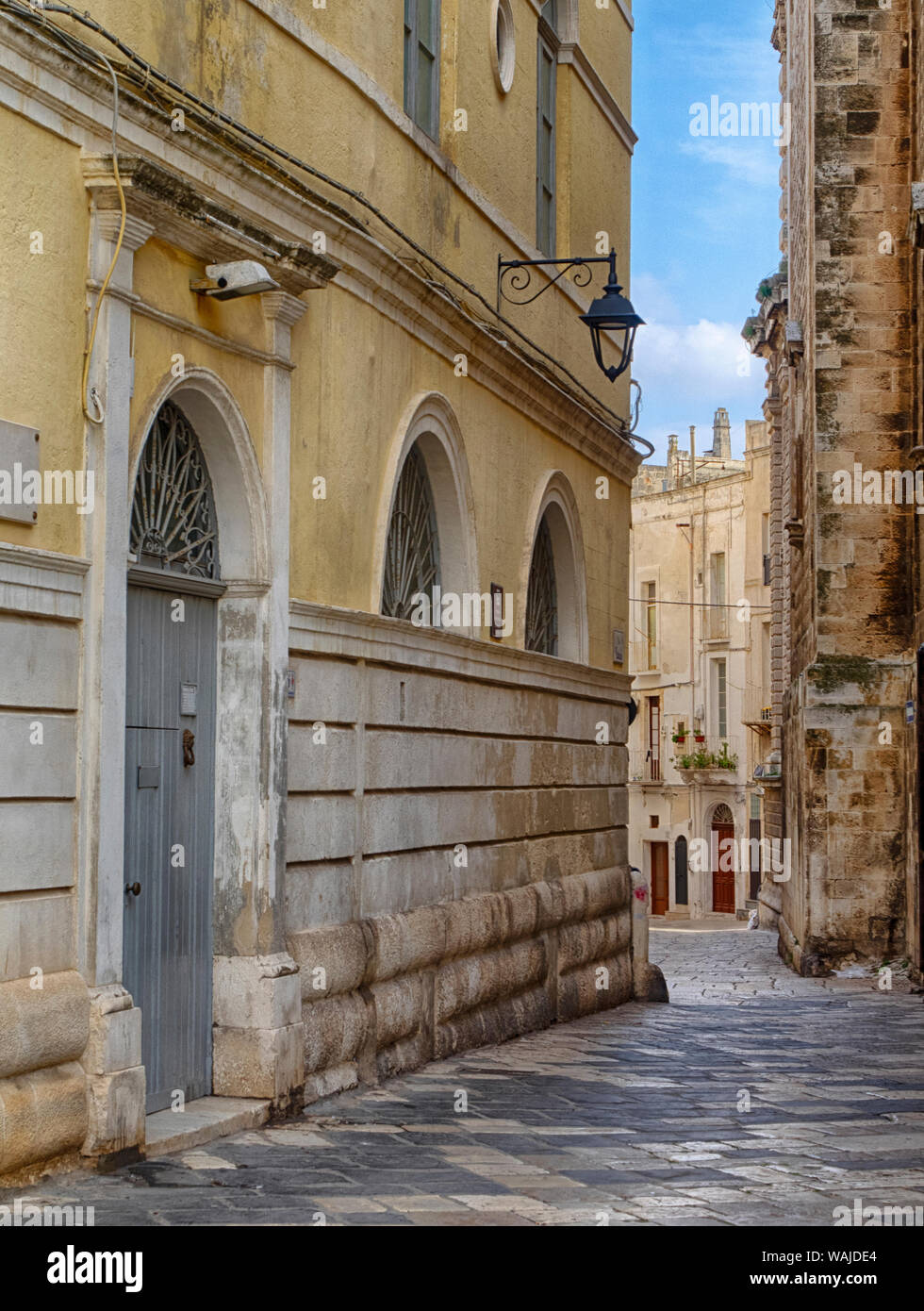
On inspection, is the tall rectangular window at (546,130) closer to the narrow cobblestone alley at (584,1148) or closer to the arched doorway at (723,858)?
the narrow cobblestone alley at (584,1148)

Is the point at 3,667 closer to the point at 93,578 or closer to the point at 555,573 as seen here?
the point at 93,578

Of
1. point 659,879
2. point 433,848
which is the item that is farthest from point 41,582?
point 659,879

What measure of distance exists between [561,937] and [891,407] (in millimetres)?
8086

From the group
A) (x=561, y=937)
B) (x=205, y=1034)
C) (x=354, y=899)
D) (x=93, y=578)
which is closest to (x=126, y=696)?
(x=93, y=578)

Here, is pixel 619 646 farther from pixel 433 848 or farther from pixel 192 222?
pixel 192 222

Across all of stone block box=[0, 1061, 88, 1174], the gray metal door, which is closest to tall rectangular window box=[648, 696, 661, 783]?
the gray metal door

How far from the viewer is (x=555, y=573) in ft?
47.8

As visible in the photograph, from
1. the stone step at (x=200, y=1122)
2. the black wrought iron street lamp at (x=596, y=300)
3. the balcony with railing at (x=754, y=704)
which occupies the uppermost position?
the black wrought iron street lamp at (x=596, y=300)

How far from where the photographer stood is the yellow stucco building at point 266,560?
6277mm

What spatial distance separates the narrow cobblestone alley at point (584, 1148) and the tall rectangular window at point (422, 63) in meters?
5.76

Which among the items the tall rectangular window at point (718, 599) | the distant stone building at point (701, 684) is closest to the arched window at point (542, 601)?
the distant stone building at point (701, 684)

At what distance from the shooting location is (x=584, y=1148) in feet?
23.8

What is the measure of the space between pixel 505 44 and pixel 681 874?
37.7 m

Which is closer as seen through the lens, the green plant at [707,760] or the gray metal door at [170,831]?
the gray metal door at [170,831]
